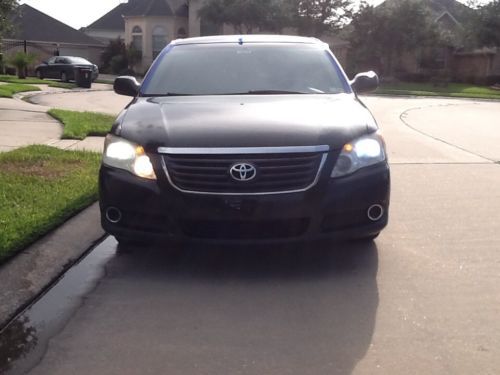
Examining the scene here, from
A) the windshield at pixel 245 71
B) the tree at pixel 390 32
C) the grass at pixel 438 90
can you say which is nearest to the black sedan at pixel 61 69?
the grass at pixel 438 90

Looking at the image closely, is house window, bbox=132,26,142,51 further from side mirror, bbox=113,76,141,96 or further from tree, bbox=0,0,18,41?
side mirror, bbox=113,76,141,96

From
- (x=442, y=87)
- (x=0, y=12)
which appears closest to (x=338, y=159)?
(x=0, y=12)

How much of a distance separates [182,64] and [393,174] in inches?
158

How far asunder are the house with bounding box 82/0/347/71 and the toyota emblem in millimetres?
48152

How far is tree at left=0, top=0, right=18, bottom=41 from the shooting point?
51.8 feet

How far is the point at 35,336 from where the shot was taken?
161 inches

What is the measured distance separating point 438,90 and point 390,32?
6.84m

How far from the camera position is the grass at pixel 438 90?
39403mm

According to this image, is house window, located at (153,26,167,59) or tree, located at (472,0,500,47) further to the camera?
house window, located at (153,26,167,59)

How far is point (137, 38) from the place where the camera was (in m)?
54.7

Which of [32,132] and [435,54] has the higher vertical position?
[435,54]

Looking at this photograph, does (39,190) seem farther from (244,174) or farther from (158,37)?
(158,37)

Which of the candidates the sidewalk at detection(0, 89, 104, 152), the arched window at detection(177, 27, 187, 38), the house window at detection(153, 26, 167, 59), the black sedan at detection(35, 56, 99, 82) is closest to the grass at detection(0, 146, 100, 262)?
the sidewalk at detection(0, 89, 104, 152)

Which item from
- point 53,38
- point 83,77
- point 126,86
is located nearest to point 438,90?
point 83,77
